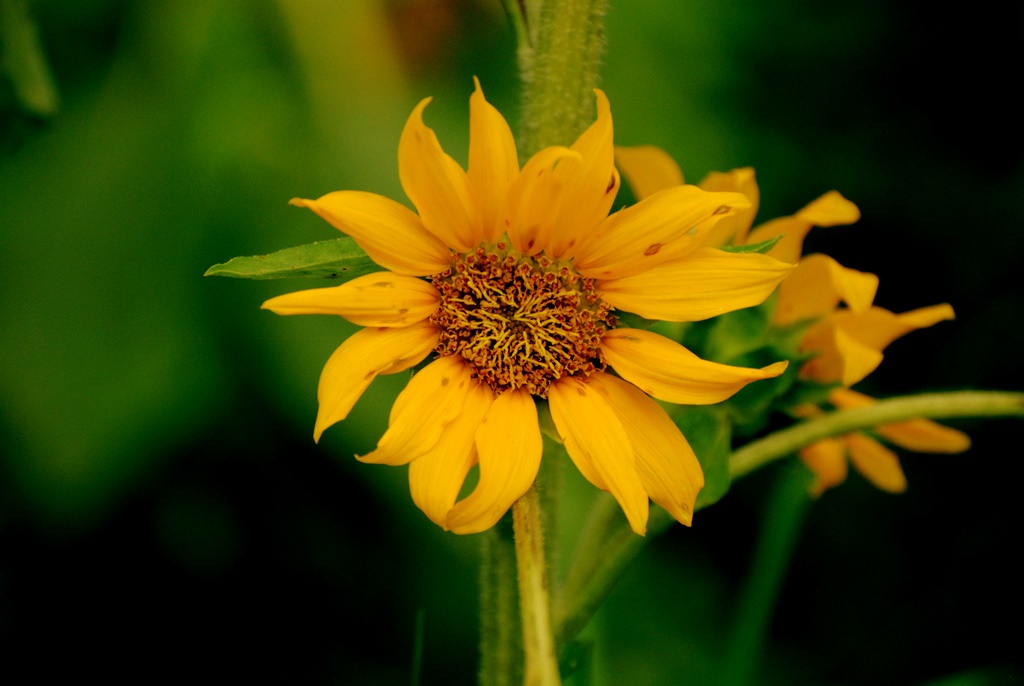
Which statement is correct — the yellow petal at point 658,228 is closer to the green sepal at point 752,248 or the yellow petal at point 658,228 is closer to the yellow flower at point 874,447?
the green sepal at point 752,248

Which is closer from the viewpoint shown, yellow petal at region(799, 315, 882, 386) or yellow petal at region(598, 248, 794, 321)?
yellow petal at region(598, 248, 794, 321)

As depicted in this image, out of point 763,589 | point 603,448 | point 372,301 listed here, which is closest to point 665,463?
point 603,448

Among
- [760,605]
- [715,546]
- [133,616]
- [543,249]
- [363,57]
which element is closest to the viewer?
[543,249]

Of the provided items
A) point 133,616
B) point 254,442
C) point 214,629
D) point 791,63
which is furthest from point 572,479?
point 791,63

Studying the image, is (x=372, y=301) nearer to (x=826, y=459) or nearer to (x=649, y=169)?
(x=649, y=169)

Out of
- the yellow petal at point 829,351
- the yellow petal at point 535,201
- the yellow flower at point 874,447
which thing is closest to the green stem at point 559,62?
the yellow petal at point 535,201

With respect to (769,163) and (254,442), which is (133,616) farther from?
(769,163)

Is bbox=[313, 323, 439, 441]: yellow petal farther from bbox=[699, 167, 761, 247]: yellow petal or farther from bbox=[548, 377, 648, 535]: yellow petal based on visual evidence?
bbox=[699, 167, 761, 247]: yellow petal

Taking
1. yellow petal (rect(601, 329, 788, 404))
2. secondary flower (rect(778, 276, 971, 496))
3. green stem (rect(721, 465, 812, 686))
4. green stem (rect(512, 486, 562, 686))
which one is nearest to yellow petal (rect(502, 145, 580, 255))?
yellow petal (rect(601, 329, 788, 404))
